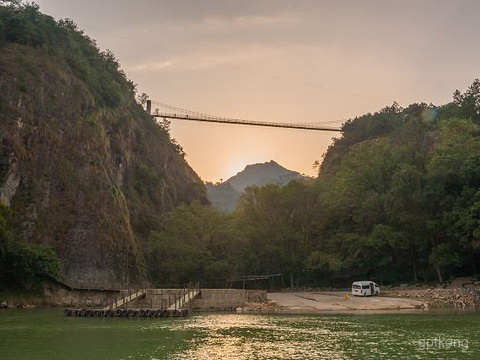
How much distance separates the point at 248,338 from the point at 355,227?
2022 inches

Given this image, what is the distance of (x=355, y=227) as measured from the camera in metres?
76.1

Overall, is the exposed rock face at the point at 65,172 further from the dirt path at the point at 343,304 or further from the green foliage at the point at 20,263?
the dirt path at the point at 343,304

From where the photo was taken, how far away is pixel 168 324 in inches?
1452

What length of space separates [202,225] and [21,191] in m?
26.2

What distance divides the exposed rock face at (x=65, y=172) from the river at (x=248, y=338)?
27667 mm

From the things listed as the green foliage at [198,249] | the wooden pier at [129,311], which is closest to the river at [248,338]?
the wooden pier at [129,311]

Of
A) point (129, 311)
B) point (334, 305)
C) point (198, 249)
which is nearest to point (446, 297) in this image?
point (334, 305)

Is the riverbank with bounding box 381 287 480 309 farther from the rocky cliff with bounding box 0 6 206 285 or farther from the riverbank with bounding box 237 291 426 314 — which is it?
the rocky cliff with bounding box 0 6 206 285

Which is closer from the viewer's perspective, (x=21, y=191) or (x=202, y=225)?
(x=21, y=191)

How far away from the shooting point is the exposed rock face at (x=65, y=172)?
65938mm

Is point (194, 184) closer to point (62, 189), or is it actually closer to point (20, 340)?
point (62, 189)

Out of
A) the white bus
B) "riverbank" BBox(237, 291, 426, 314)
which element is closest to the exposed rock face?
"riverbank" BBox(237, 291, 426, 314)

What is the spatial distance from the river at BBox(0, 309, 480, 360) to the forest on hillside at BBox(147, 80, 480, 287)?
24916 millimetres

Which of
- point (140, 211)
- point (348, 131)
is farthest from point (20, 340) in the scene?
point (348, 131)
